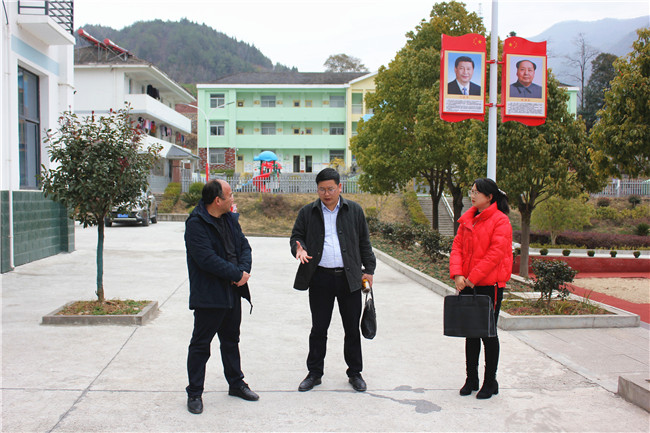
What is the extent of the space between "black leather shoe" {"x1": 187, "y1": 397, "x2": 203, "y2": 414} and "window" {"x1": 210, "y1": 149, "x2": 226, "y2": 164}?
4695cm

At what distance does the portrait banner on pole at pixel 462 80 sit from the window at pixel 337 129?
135ft

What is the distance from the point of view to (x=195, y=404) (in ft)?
13.3

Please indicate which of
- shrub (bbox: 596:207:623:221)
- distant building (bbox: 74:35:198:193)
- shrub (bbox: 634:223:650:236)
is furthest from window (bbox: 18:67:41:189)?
shrub (bbox: 596:207:623:221)

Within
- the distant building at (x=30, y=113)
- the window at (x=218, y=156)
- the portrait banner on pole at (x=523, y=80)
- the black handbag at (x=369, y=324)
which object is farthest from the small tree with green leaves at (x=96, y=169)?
the window at (x=218, y=156)

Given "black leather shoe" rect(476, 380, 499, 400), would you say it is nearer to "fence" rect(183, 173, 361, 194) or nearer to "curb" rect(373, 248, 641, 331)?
"curb" rect(373, 248, 641, 331)

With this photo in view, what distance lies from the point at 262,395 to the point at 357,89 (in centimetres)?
4604

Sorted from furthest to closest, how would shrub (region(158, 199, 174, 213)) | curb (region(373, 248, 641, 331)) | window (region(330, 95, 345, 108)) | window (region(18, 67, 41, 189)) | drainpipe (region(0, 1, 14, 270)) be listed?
window (region(330, 95, 345, 108)), shrub (region(158, 199, 174, 213)), window (region(18, 67, 41, 189)), drainpipe (region(0, 1, 14, 270)), curb (region(373, 248, 641, 331))

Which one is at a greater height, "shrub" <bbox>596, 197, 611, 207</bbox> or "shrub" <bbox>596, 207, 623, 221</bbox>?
"shrub" <bbox>596, 197, 611, 207</bbox>

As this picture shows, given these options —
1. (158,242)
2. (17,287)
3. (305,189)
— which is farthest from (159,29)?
(17,287)

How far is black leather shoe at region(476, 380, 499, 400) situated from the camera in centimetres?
445

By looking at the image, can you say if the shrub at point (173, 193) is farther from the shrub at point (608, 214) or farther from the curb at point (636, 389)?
the curb at point (636, 389)

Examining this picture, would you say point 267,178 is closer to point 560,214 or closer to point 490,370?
point 560,214

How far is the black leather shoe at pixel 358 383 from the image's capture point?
4570 millimetres

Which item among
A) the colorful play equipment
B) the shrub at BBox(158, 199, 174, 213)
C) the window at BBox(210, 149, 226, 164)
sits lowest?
the shrub at BBox(158, 199, 174, 213)
